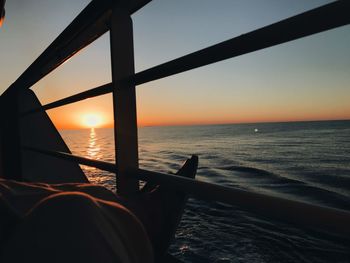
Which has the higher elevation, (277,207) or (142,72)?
(142,72)

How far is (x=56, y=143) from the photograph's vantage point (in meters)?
2.68

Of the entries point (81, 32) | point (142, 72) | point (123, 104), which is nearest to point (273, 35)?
point (142, 72)

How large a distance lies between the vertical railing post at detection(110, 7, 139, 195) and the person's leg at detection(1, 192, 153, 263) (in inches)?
24.4

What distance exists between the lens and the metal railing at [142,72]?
1.45ft

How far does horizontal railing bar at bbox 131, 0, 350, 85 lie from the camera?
420 millimetres

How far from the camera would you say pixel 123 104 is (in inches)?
40.9

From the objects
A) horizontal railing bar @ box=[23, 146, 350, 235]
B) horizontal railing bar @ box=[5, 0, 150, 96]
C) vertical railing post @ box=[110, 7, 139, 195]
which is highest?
horizontal railing bar @ box=[5, 0, 150, 96]

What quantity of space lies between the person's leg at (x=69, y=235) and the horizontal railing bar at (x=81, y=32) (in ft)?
2.52

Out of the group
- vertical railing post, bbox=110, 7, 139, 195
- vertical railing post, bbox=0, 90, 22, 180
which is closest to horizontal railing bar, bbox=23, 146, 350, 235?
vertical railing post, bbox=110, 7, 139, 195

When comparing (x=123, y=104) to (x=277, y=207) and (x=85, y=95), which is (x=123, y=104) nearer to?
(x=85, y=95)

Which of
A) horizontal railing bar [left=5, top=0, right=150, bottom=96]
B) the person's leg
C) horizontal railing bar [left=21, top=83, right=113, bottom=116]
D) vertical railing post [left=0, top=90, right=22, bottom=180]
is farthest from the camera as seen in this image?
vertical railing post [left=0, top=90, right=22, bottom=180]

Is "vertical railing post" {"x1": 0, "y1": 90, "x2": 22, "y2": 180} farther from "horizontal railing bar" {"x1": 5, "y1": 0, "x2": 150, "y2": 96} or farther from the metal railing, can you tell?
"horizontal railing bar" {"x1": 5, "y1": 0, "x2": 150, "y2": 96}

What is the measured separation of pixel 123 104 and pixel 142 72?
0.20m

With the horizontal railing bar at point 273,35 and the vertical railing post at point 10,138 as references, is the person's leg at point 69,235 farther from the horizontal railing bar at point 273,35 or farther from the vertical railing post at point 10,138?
the vertical railing post at point 10,138
